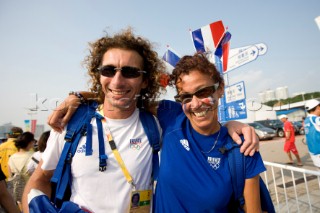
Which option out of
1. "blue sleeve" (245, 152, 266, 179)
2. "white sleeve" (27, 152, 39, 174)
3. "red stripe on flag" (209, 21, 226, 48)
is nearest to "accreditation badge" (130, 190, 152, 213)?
"blue sleeve" (245, 152, 266, 179)

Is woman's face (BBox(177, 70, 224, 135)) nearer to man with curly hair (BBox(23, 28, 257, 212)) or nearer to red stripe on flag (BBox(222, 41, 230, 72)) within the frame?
man with curly hair (BBox(23, 28, 257, 212))

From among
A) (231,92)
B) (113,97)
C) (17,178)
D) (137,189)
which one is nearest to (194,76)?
(113,97)

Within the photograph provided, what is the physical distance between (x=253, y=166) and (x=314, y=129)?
4287 millimetres

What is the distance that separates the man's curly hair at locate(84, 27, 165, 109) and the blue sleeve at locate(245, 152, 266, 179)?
1.04 m

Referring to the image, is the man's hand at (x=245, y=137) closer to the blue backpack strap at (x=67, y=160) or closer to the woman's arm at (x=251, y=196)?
the woman's arm at (x=251, y=196)

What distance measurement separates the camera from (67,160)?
1.58m

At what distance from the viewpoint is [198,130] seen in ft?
5.53

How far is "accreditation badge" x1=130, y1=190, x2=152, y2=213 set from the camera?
155 cm

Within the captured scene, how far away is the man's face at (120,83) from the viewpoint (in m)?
1.75

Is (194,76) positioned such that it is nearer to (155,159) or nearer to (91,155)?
(155,159)

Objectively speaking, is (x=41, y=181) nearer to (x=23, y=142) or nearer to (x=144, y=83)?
(x=144, y=83)

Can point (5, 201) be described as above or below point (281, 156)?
above

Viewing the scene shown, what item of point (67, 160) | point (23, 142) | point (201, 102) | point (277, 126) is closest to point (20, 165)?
point (23, 142)

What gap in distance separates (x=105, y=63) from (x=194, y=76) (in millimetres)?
793
